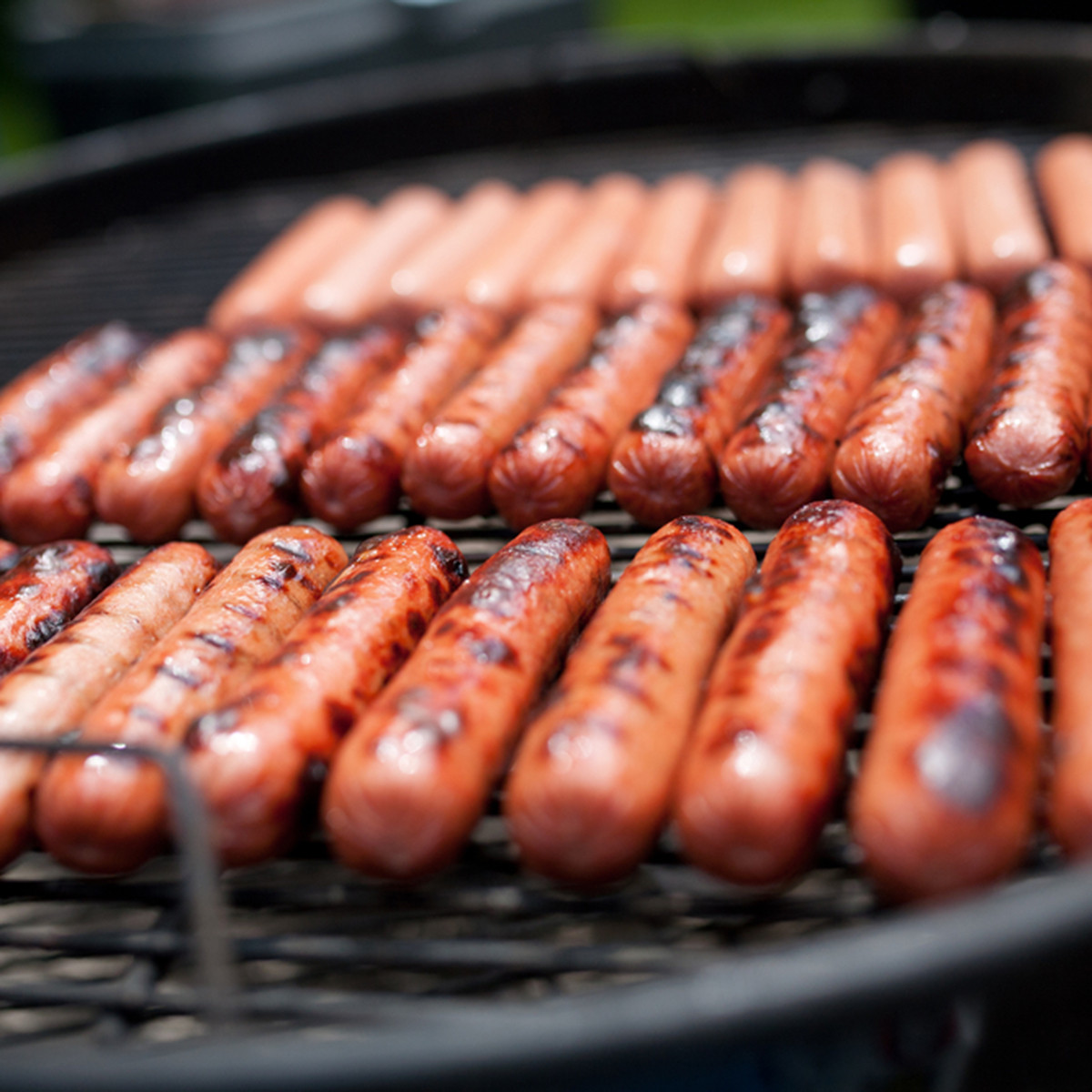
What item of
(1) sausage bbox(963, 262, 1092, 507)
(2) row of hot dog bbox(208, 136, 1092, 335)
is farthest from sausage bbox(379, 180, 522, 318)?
(1) sausage bbox(963, 262, 1092, 507)

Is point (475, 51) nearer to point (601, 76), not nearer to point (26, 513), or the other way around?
point (601, 76)

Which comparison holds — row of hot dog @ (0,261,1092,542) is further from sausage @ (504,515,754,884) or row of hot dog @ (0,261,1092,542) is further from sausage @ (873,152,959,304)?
sausage @ (504,515,754,884)

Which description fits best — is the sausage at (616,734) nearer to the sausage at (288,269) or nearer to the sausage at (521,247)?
the sausage at (521,247)

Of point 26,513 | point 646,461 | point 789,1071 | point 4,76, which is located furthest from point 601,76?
point 4,76

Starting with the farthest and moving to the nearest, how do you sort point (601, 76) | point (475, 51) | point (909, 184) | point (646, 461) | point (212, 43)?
point (475, 51), point (212, 43), point (601, 76), point (909, 184), point (646, 461)

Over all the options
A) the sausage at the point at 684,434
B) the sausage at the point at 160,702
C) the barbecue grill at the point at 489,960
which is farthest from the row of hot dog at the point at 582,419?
the sausage at the point at 160,702

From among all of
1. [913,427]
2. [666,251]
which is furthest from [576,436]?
[666,251]
